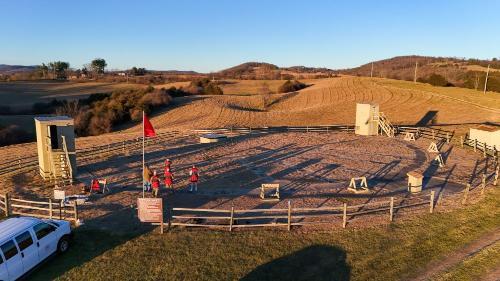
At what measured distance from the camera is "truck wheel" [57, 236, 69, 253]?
13492 mm

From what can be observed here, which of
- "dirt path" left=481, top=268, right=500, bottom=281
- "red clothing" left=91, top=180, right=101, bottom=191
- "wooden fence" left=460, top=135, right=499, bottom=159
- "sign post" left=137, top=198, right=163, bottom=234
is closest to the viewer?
"dirt path" left=481, top=268, right=500, bottom=281

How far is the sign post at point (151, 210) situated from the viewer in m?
15.1

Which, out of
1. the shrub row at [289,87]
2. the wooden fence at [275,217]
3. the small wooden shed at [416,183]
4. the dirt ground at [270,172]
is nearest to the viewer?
the wooden fence at [275,217]

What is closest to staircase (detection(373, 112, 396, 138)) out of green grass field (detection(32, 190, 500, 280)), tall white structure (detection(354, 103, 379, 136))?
tall white structure (detection(354, 103, 379, 136))

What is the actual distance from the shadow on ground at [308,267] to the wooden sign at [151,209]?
4.53m

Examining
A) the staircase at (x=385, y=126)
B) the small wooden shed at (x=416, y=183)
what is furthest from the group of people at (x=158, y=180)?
the staircase at (x=385, y=126)

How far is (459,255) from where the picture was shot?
544 inches

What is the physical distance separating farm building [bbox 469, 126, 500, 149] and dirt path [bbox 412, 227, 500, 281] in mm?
17993

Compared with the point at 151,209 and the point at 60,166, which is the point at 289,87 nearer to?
the point at 60,166

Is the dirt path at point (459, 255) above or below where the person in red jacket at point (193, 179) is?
below

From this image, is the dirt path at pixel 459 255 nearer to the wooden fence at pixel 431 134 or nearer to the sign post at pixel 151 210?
the sign post at pixel 151 210

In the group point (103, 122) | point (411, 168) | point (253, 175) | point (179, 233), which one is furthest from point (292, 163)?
point (103, 122)

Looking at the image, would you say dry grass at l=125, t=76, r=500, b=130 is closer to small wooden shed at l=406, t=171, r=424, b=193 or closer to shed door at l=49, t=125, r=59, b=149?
shed door at l=49, t=125, r=59, b=149

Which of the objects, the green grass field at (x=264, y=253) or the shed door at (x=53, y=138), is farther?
the shed door at (x=53, y=138)
